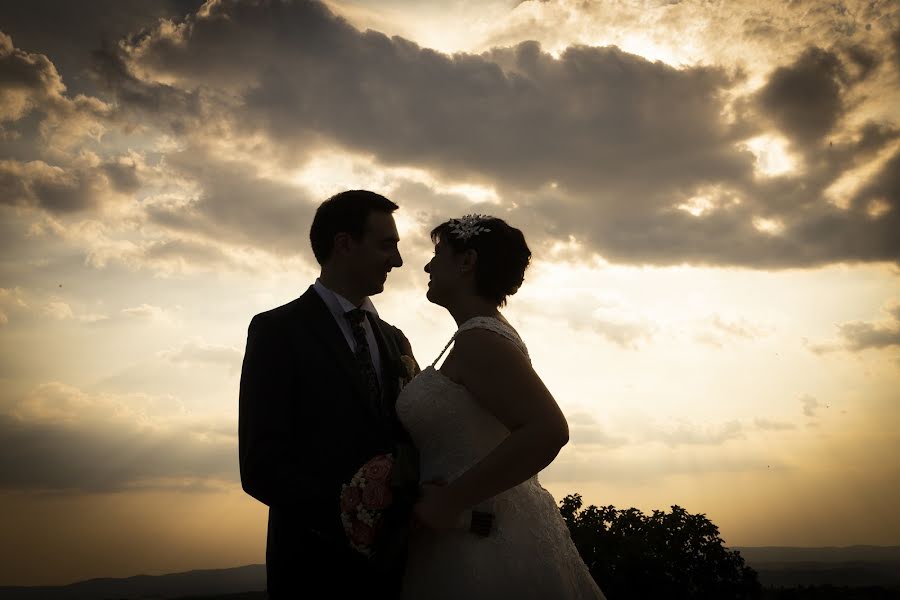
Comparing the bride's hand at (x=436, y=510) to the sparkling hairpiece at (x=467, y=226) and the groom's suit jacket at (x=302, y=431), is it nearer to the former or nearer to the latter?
the groom's suit jacket at (x=302, y=431)

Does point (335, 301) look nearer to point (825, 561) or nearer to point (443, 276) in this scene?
point (443, 276)

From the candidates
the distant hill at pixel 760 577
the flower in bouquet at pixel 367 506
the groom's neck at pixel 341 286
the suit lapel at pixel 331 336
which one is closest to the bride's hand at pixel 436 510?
the flower in bouquet at pixel 367 506

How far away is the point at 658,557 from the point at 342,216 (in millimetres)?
10660

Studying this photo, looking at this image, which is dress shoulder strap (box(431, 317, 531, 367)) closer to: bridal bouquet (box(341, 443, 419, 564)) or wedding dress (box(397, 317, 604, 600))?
wedding dress (box(397, 317, 604, 600))

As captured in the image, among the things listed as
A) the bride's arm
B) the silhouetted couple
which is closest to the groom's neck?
the silhouetted couple

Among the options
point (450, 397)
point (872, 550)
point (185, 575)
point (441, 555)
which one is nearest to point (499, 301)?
point (450, 397)

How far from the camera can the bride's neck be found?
5.39 meters

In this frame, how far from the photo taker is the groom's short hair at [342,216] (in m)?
6.52

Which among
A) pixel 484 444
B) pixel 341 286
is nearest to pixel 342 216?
pixel 341 286

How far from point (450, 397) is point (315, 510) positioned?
50.8 inches

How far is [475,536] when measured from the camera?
491 centimetres

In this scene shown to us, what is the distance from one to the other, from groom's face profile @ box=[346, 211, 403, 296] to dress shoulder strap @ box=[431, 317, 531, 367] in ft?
4.71

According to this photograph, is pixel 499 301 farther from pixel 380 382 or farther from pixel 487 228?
pixel 380 382

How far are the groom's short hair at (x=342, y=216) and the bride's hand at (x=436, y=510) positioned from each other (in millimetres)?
2767
